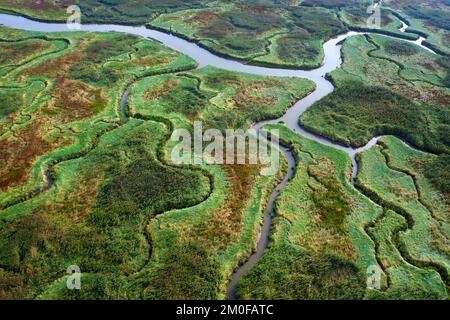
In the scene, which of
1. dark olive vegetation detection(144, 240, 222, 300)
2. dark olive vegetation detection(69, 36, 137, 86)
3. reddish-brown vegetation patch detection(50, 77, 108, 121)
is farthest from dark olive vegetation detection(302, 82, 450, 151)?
dark olive vegetation detection(69, 36, 137, 86)

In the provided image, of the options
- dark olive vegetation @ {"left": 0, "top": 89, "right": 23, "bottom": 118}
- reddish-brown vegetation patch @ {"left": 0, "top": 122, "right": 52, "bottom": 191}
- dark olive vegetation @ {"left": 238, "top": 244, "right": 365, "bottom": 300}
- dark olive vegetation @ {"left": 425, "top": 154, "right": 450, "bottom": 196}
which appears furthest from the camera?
dark olive vegetation @ {"left": 0, "top": 89, "right": 23, "bottom": 118}

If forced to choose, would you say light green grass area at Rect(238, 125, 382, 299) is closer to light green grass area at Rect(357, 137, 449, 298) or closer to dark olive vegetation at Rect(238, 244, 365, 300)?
dark olive vegetation at Rect(238, 244, 365, 300)

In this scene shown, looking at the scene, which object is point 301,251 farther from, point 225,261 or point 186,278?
point 186,278

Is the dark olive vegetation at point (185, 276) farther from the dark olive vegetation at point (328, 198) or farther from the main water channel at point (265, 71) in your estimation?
the dark olive vegetation at point (328, 198)

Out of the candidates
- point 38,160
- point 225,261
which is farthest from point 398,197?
point 38,160

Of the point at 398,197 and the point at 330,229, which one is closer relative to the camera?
the point at 330,229

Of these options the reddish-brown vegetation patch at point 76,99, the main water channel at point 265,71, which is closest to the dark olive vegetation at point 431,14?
the main water channel at point 265,71

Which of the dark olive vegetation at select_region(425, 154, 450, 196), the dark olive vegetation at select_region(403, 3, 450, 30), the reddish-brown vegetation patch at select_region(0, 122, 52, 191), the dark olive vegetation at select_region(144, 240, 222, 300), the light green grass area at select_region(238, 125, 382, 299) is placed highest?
the dark olive vegetation at select_region(403, 3, 450, 30)
